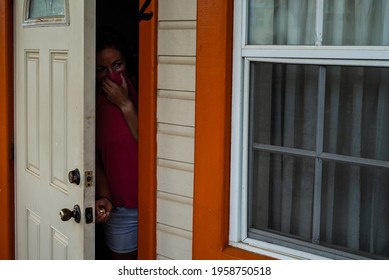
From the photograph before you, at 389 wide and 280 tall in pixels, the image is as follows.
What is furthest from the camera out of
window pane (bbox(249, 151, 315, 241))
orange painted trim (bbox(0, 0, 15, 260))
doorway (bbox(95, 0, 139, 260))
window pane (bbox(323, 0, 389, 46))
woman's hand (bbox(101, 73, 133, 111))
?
doorway (bbox(95, 0, 139, 260))

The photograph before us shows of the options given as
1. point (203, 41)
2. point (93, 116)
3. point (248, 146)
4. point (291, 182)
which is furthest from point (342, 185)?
point (93, 116)

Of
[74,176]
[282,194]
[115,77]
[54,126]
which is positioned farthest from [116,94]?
[282,194]

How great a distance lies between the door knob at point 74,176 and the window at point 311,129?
69cm

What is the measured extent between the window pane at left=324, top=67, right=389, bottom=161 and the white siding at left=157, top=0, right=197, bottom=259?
68cm

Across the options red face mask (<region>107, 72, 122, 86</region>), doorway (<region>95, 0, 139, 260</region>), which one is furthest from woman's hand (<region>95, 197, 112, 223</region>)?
doorway (<region>95, 0, 139, 260</region>)

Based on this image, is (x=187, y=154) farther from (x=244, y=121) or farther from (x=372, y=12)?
(x=372, y=12)

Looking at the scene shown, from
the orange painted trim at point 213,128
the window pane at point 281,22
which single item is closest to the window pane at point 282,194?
the orange painted trim at point 213,128

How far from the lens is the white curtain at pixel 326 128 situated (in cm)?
237

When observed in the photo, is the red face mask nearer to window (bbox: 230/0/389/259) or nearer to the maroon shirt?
the maroon shirt

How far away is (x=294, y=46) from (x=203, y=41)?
43 cm

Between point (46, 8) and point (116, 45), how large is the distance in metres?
0.42

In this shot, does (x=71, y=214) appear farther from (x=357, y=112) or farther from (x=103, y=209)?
(x=357, y=112)

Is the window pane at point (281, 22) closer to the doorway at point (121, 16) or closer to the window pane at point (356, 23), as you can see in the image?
the window pane at point (356, 23)

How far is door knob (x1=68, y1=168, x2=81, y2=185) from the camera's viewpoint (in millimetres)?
2851
